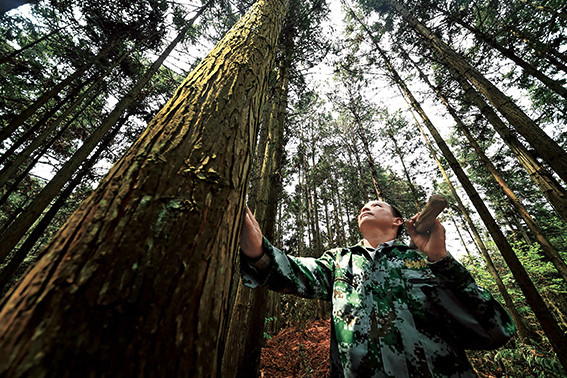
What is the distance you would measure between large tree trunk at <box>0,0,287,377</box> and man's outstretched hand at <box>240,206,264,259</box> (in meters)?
0.38

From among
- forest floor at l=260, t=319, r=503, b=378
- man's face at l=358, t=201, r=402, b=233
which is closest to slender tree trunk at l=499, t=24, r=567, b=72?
man's face at l=358, t=201, r=402, b=233

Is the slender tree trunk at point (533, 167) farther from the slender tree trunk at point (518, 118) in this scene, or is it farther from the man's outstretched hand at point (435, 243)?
the man's outstretched hand at point (435, 243)

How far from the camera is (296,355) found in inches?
213

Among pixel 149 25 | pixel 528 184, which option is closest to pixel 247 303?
pixel 149 25

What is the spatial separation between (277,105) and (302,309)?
8.85 metres

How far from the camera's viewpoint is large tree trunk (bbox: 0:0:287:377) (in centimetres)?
43

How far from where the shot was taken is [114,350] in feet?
1.47

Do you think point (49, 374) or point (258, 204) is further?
point (258, 204)

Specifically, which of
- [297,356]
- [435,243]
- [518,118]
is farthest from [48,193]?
[518,118]

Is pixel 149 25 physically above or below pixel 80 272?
above

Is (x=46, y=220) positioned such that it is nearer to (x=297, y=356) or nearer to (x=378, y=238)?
(x=297, y=356)

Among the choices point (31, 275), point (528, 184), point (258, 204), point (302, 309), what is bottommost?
point (31, 275)

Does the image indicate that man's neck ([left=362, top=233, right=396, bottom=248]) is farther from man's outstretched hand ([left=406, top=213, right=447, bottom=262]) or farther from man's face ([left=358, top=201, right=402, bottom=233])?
man's outstretched hand ([left=406, top=213, right=447, bottom=262])

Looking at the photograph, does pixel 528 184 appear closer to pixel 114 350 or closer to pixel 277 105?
pixel 277 105
